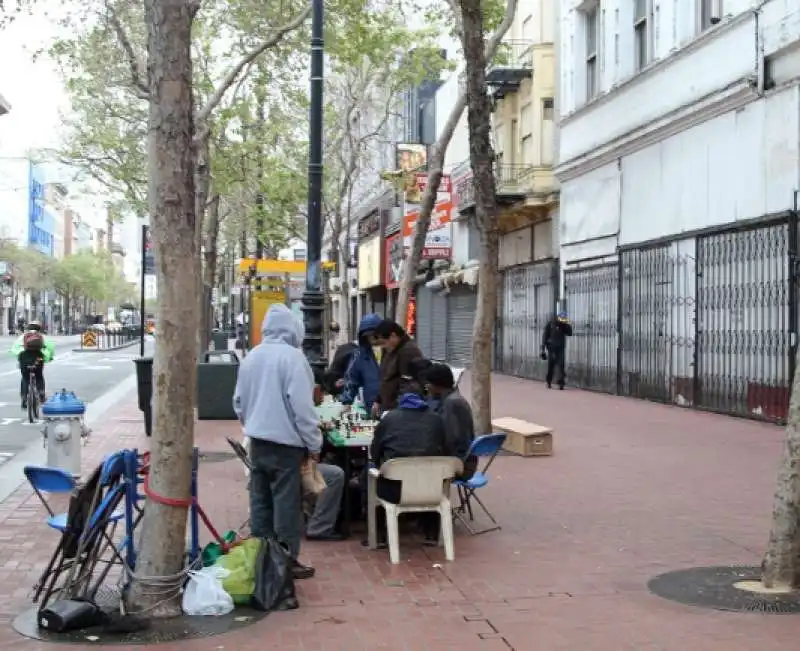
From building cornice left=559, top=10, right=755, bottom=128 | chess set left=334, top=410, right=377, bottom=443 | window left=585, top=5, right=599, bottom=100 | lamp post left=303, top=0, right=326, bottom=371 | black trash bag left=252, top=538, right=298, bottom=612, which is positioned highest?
window left=585, top=5, right=599, bottom=100

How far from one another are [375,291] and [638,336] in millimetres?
30976

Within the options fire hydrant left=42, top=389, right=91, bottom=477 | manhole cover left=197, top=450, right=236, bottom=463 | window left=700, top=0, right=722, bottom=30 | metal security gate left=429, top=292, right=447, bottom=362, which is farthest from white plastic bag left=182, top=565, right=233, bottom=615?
metal security gate left=429, top=292, right=447, bottom=362

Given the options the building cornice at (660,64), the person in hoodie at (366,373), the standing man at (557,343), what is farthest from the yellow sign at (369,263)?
the person in hoodie at (366,373)

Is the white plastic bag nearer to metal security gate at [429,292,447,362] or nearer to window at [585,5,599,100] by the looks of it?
window at [585,5,599,100]

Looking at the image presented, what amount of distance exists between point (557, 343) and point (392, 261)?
20.3m

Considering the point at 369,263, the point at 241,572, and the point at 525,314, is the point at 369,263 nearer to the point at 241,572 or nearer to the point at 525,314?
the point at 525,314

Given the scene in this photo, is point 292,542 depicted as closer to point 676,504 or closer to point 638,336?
point 676,504

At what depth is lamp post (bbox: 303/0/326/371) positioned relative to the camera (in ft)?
45.0

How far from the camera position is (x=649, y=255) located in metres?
20.2

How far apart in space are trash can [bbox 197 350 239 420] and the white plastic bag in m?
10.5

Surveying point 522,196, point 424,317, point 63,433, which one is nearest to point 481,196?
point 63,433

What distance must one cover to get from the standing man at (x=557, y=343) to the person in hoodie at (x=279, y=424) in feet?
56.7

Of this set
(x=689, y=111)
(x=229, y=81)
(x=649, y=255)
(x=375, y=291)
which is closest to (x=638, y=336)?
(x=649, y=255)

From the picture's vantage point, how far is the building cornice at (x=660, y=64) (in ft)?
55.5
